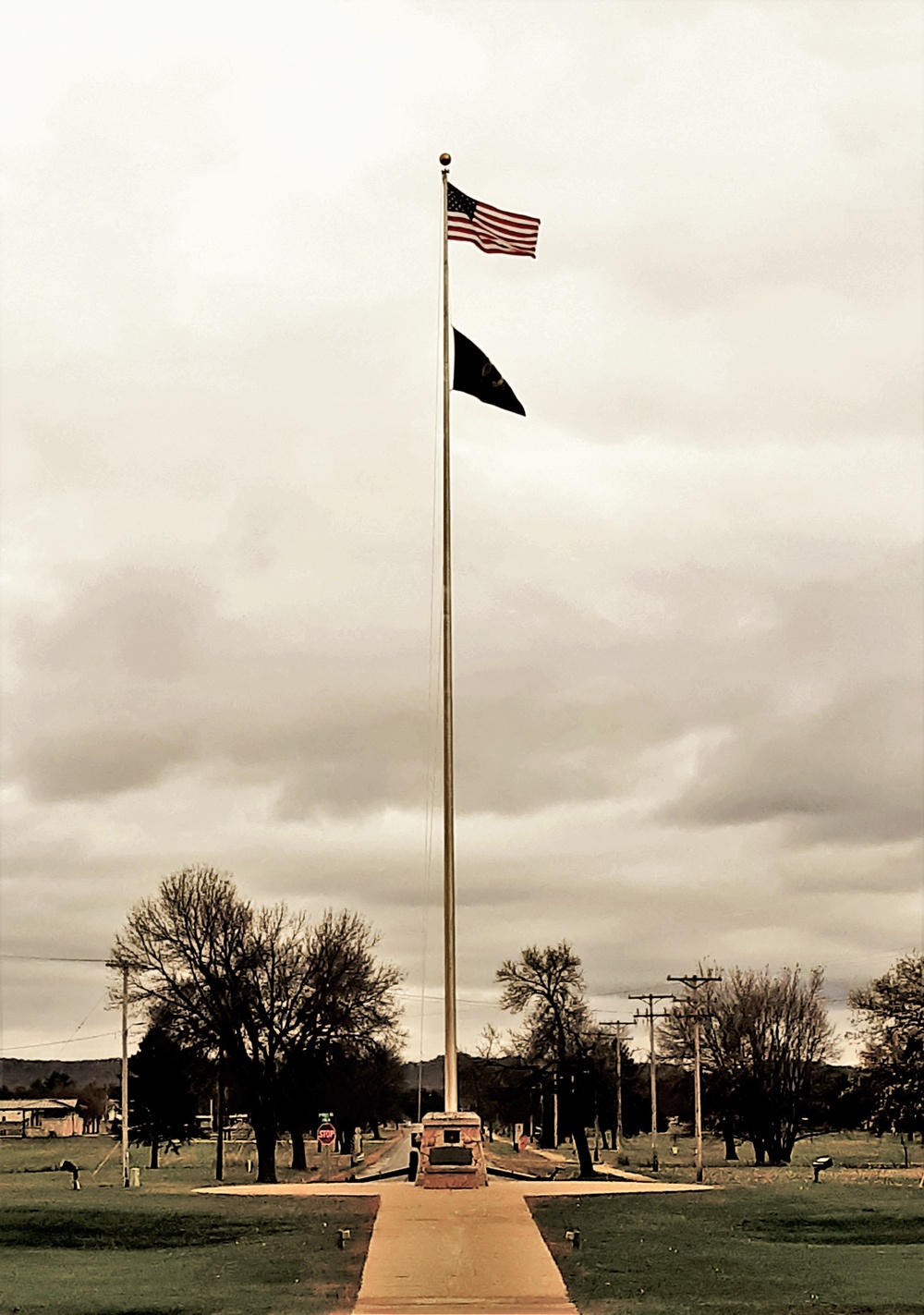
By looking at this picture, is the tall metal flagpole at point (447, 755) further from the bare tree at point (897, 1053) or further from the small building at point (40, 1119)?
the small building at point (40, 1119)

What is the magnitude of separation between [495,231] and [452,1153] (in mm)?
15199

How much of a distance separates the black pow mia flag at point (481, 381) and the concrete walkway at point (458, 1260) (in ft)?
43.2

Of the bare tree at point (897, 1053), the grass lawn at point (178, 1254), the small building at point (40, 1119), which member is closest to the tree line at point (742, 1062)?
the bare tree at point (897, 1053)

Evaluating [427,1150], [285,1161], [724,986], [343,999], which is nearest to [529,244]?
[427,1150]

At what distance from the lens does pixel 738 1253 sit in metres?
23.0

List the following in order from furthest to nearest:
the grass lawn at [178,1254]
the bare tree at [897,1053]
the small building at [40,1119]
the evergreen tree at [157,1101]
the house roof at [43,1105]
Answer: the house roof at [43,1105], the small building at [40,1119], the evergreen tree at [157,1101], the bare tree at [897,1053], the grass lawn at [178,1254]

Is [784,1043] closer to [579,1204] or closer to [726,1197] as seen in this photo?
[726,1197]

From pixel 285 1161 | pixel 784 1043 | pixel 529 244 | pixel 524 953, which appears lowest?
pixel 285 1161

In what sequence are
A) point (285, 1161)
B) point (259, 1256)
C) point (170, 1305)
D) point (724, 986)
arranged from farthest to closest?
point (724, 986) → point (285, 1161) → point (259, 1256) → point (170, 1305)

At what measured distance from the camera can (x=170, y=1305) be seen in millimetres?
17500

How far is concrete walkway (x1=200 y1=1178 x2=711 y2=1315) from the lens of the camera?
1688 centimetres

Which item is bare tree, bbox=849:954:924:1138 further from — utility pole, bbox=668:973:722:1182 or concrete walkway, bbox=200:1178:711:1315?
concrete walkway, bbox=200:1178:711:1315

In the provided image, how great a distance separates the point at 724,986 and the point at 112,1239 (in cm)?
5809

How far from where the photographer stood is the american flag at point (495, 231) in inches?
1051
